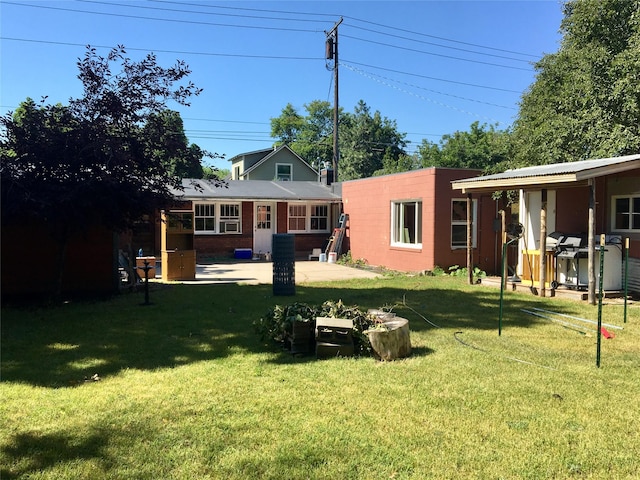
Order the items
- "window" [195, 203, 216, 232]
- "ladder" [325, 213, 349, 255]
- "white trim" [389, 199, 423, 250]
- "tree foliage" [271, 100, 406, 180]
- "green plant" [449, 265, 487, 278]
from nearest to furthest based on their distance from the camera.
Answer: "green plant" [449, 265, 487, 278] → "white trim" [389, 199, 423, 250] → "ladder" [325, 213, 349, 255] → "window" [195, 203, 216, 232] → "tree foliage" [271, 100, 406, 180]

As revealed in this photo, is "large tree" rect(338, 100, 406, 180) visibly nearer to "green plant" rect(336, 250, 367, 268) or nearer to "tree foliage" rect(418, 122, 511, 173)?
"tree foliage" rect(418, 122, 511, 173)

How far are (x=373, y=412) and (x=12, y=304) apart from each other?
7981 mm

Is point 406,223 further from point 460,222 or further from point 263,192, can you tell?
point 263,192

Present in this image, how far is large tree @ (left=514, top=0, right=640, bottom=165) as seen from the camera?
41.3 ft

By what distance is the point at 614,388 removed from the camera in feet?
15.0

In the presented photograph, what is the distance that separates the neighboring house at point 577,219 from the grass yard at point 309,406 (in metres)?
3.07

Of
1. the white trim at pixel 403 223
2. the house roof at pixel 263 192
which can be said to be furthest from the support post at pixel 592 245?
the house roof at pixel 263 192

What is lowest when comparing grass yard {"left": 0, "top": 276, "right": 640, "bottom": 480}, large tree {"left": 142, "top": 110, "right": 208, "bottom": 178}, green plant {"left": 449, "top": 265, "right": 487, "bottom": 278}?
grass yard {"left": 0, "top": 276, "right": 640, "bottom": 480}

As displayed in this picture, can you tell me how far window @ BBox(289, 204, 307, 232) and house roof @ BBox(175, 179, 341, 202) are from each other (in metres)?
0.62

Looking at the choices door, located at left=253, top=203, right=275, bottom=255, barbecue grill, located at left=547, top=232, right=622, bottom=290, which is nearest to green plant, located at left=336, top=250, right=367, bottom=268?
door, located at left=253, top=203, right=275, bottom=255

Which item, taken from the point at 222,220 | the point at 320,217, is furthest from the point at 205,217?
the point at 320,217

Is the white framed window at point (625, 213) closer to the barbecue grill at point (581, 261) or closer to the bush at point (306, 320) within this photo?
the barbecue grill at point (581, 261)

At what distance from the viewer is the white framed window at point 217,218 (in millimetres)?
19891

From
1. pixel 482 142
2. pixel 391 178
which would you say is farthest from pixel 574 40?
pixel 482 142
